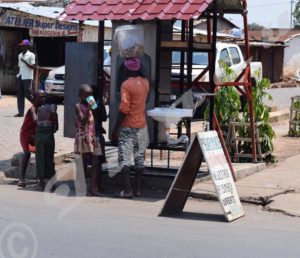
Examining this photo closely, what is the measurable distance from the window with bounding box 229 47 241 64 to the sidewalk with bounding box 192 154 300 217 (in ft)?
30.5

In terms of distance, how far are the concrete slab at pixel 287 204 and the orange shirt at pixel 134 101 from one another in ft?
6.54

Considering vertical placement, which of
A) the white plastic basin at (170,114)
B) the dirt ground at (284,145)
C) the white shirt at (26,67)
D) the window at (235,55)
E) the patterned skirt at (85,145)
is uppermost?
the window at (235,55)

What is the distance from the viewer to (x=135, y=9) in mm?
9797

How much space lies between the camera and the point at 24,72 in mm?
17188

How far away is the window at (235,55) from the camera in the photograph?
20.6m

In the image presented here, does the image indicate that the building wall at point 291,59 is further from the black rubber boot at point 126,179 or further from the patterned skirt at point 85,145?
the black rubber boot at point 126,179

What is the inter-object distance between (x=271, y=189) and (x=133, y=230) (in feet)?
9.91

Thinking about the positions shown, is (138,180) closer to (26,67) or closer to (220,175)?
(220,175)

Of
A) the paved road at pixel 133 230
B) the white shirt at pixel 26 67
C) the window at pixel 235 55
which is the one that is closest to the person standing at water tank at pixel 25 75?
the white shirt at pixel 26 67

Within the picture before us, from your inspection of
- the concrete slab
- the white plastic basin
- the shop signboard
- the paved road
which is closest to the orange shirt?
the white plastic basin

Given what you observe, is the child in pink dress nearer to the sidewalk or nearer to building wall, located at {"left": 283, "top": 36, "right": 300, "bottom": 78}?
the sidewalk

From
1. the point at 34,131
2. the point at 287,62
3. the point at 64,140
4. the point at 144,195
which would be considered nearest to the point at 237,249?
the point at 144,195

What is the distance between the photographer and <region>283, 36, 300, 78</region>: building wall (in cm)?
4375

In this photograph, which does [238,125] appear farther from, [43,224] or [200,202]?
[43,224]
